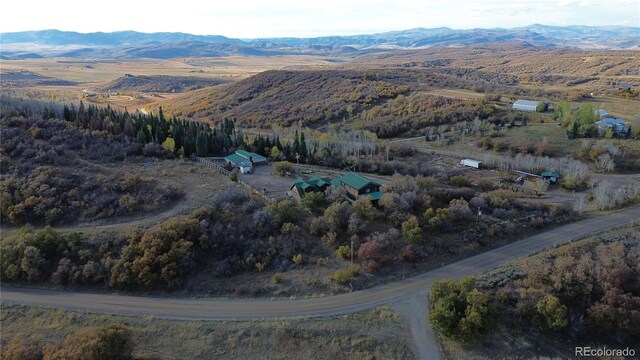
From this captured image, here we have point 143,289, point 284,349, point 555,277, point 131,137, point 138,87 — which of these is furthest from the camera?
point 138,87

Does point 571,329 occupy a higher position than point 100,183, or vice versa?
point 100,183

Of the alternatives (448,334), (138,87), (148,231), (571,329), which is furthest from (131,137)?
(138,87)

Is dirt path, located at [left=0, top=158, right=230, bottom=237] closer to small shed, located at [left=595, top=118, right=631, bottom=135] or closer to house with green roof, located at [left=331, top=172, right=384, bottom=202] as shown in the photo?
house with green roof, located at [left=331, top=172, right=384, bottom=202]

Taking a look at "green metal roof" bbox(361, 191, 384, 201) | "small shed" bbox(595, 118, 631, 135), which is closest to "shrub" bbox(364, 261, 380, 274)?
"green metal roof" bbox(361, 191, 384, 201)

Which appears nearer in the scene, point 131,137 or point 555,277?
point 555,277

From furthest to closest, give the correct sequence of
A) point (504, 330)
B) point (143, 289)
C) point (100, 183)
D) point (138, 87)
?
point (138, 87)
point (100, 183)
point (143, 289)
point (504, 330)

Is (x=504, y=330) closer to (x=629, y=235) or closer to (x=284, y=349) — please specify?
(x=284, y=349)
